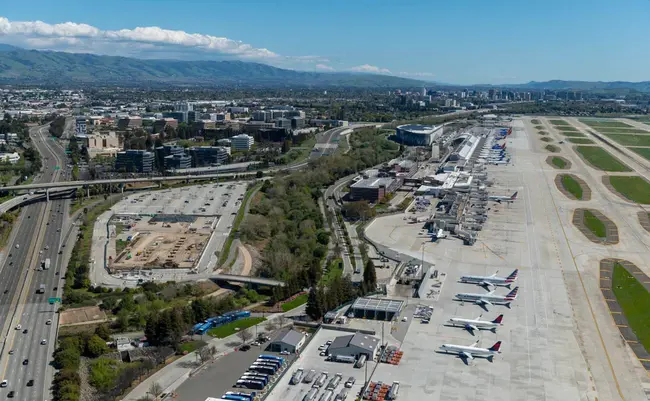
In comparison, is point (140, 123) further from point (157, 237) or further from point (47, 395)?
point (47, 395)

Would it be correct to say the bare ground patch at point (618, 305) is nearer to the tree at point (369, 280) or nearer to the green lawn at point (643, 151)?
the tree at point (369, 280)

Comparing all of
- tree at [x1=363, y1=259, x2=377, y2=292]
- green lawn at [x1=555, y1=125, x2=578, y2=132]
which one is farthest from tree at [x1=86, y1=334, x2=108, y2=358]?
green lawn at [x1=555, y1=125, x2=578, y2=132]

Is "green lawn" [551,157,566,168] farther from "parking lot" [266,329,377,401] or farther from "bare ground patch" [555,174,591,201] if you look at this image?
"parking lot" [266,329,377,401]

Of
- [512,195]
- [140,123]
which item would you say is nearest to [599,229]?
[512,195]

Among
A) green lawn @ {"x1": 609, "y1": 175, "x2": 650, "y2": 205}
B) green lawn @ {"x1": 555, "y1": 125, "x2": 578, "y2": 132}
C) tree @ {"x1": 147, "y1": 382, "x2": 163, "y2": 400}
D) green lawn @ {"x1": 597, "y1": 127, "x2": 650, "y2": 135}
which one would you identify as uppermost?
green lawn @ {"x1": 597, "y1": 127, "x2": 650, "y2": 135}

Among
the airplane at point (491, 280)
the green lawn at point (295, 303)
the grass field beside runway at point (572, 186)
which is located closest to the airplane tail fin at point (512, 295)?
the airplane at point (491, 280)
